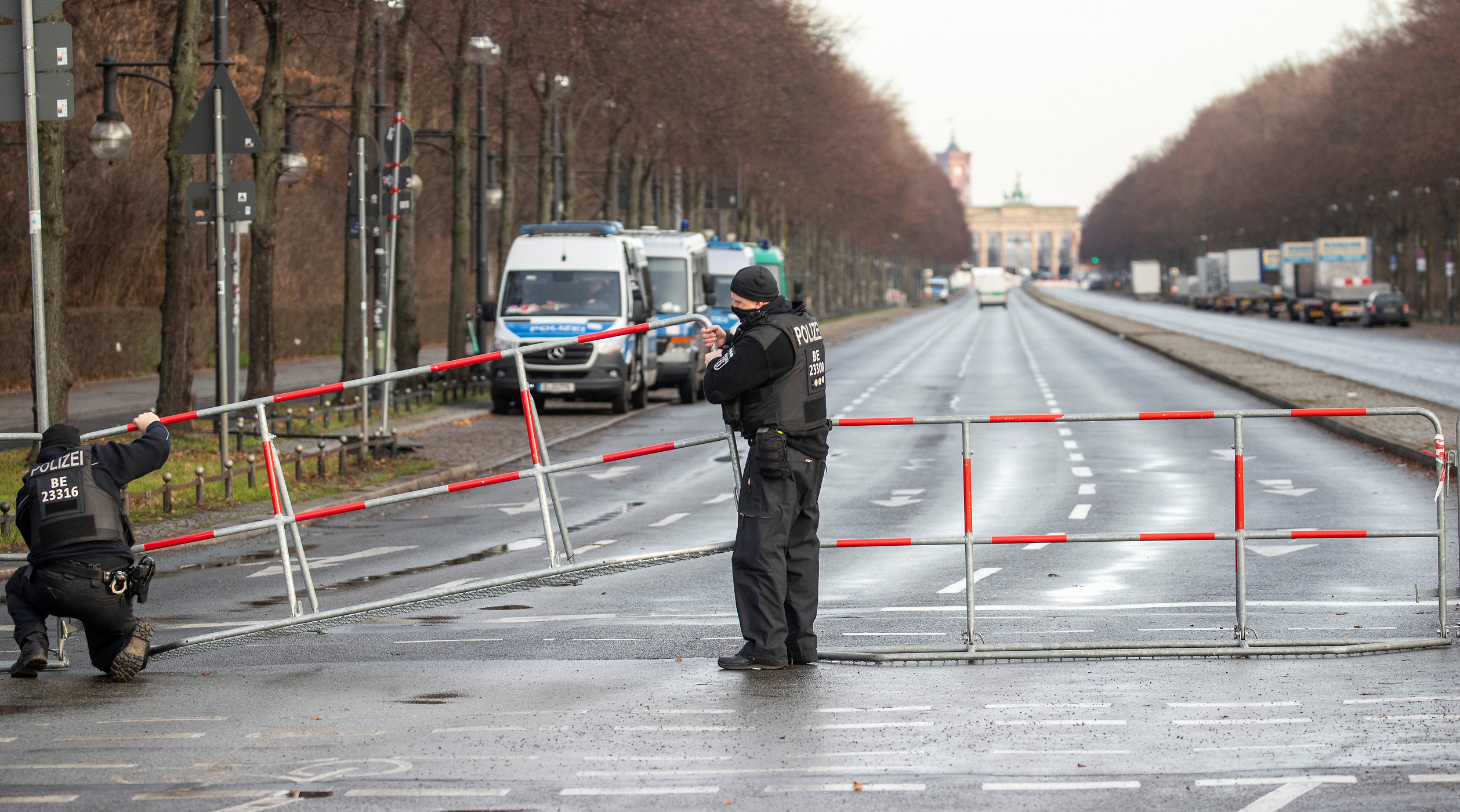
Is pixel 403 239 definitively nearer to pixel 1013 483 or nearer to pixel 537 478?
pixel 1013 483

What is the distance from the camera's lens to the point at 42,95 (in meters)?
12.5

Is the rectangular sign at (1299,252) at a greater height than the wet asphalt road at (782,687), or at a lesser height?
greater

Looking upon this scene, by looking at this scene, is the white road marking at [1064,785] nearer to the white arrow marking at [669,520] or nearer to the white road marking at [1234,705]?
the white road marking at [1234,705]

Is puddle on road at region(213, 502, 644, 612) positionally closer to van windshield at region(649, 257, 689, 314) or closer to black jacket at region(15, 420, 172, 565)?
black jacket at region(15, 420, 172, 565)

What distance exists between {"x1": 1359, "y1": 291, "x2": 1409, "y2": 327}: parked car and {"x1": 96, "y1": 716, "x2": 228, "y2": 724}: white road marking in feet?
230

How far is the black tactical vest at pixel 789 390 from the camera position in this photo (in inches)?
321

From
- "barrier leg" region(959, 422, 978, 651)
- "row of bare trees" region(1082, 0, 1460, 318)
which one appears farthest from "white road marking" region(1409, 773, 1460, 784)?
"row of bare trees" region(1082, 0, 1460, 318)

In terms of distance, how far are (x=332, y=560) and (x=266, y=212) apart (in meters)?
12.9

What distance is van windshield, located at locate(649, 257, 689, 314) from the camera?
32812mm

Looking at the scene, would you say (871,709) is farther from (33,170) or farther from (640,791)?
(33,170)

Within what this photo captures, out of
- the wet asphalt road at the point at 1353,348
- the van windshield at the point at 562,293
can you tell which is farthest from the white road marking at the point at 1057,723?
the wet asphalt road at the point at 1353,348

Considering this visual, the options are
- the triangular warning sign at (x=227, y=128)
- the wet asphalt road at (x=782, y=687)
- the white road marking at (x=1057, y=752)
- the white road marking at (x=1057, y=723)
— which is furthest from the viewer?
the triangular warning sign at (x=227, y=128)

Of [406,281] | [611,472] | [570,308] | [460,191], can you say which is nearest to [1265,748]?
[611,472]

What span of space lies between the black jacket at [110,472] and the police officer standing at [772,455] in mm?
2564
